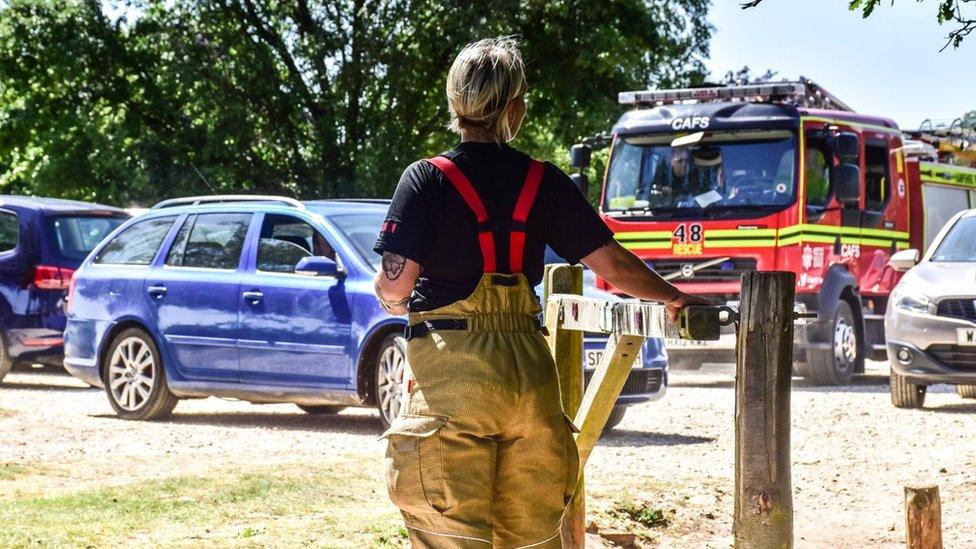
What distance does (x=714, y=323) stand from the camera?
4387 mm

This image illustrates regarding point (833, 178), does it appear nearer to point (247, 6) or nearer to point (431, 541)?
point (431, 541)

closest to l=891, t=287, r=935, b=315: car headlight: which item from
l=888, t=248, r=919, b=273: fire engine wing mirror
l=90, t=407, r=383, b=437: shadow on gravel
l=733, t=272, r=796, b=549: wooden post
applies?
l=888, t=248, r=919, b=273: fire engine wing mirror

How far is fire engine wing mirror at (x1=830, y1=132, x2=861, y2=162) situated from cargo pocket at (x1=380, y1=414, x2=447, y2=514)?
38.0 feet

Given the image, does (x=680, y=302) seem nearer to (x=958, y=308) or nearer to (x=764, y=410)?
(x=764, y=410)

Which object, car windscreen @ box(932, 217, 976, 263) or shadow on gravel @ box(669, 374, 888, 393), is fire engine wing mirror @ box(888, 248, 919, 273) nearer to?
car windscreen @ box(932, 217, 976, 263)

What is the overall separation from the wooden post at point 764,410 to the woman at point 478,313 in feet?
1.70

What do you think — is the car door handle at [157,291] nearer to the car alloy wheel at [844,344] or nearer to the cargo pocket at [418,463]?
the car alloy wheel at [844,344]

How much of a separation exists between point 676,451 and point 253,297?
10.5ft

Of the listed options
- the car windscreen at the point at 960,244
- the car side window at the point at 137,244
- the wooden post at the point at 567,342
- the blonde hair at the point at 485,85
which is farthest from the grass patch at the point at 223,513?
the car windscreen at the point at 960,244

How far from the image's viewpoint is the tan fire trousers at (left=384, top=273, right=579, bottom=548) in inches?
159

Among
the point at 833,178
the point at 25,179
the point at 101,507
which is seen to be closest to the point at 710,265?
the point at 833,178

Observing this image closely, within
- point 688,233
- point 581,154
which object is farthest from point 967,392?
point 581,154

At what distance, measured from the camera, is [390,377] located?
10.2 m

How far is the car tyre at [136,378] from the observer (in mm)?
11758
